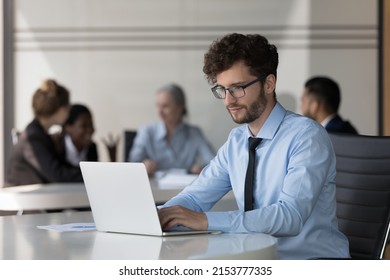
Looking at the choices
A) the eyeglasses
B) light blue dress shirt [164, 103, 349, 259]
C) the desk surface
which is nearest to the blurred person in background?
light blue dress shirt [164, 103, 349, 259]

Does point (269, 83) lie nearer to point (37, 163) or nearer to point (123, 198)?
point (123, 198)

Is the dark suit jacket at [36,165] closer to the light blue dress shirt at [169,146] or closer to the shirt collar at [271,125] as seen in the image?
the light blue dress shirt at [169,146]

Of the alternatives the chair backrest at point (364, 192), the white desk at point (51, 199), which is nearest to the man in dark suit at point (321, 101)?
the white desk at point (51, 199)

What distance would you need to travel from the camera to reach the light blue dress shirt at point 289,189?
8.55ft

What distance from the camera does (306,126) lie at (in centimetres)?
280

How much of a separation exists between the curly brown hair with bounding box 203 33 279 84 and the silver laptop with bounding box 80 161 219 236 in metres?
0.54

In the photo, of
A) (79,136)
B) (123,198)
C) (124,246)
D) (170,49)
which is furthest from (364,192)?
(170,49)

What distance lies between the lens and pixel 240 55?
285 cm

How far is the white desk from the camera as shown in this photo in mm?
4215

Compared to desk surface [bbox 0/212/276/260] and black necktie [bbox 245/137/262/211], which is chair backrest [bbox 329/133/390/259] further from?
desk surface [bbox 0/212/276/260]

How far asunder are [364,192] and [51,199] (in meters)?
1.66
